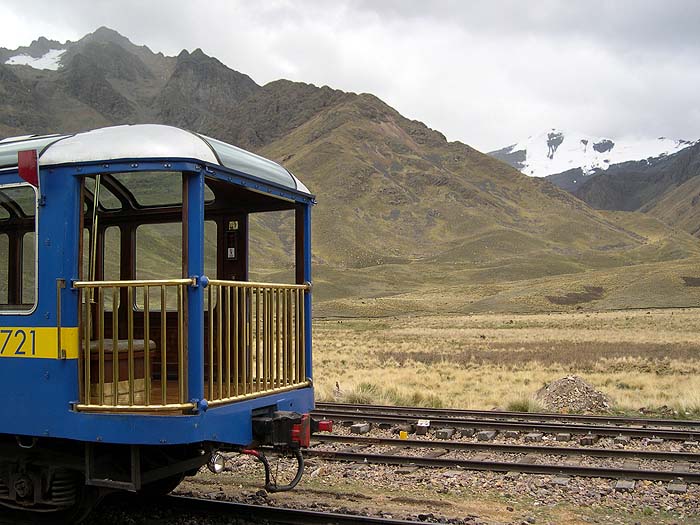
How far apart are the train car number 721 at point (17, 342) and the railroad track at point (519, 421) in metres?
7.86

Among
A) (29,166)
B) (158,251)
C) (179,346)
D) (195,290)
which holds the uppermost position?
(29,166)

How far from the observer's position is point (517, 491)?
29.2 feet

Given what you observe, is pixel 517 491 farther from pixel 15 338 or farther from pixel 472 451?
pixel 15 338

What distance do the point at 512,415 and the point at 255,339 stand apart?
27.7ft

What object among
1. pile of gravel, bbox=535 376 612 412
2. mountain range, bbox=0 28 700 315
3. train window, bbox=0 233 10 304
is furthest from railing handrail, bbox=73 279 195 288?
mountain range, bbox=0 28 700 315

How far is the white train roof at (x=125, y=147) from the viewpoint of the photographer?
6406 mm

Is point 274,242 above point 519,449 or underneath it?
above

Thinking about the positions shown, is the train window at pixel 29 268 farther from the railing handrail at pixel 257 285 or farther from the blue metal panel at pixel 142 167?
the railing handrail at pixel 257 285

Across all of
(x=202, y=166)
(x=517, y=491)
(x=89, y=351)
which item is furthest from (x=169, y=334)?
(x=517, y=491)

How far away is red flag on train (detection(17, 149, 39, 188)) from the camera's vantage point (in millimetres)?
6555

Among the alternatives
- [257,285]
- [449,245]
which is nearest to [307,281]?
[257,285]

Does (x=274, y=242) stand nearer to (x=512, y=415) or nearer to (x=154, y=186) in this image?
(x=512, y=415)

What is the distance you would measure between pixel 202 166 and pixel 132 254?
237cm

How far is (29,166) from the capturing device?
259 inches
